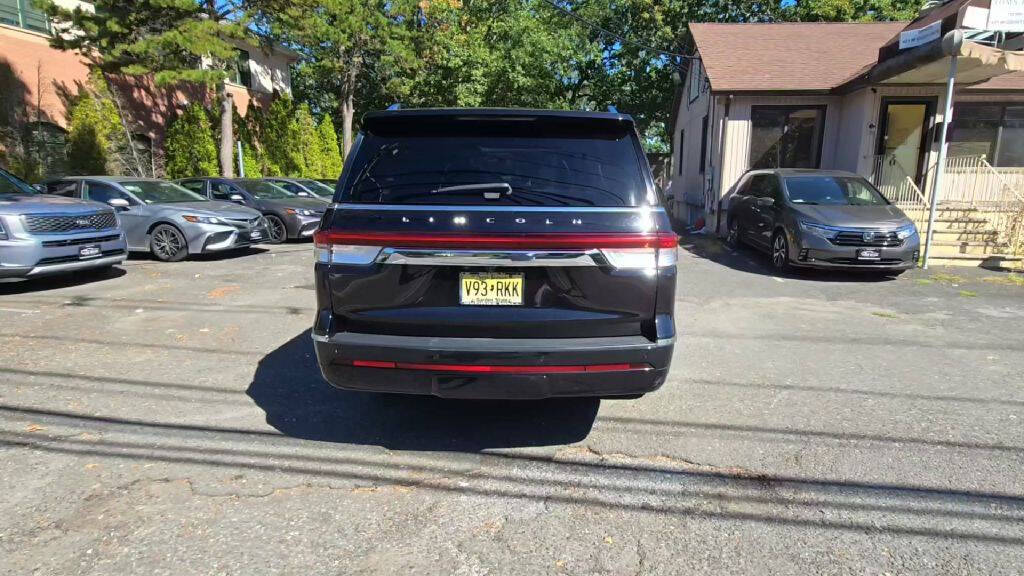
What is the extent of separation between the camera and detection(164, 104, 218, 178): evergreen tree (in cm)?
2111

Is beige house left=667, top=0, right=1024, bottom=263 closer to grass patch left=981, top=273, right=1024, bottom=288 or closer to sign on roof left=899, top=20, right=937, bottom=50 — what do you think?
sign on roof left=899, top=20, right=937, bottom=50

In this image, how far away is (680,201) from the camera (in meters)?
21.5

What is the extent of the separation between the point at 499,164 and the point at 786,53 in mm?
15834

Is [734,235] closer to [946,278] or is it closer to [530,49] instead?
[946,278]

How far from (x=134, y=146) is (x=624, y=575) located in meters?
21.7

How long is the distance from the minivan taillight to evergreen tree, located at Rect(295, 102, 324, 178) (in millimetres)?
24140

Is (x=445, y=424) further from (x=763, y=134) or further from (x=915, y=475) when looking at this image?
(x=763, y=134)

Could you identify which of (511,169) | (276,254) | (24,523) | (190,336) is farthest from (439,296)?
(276,254)

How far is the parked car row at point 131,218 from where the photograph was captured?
7.41 m

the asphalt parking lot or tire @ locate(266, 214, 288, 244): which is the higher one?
tire @ locate(266, 214, 288, 244)

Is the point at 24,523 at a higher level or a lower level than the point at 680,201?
Result: lower

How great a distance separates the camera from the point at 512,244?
9.70 feet

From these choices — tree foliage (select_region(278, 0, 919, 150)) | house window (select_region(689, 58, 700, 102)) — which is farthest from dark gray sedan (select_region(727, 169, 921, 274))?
tree foliage (select_region(278, 0, 919, 150))

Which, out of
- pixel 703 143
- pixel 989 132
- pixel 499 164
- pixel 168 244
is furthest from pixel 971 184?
pixel 168 244
